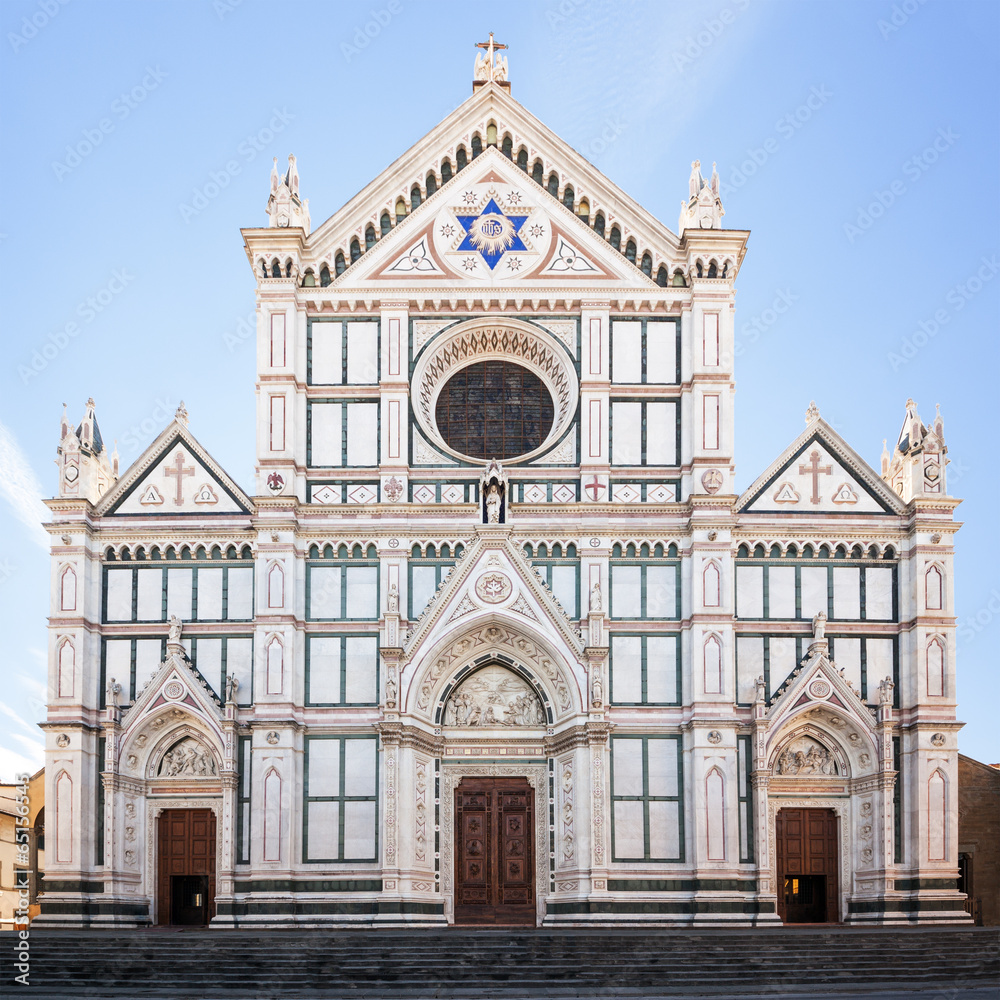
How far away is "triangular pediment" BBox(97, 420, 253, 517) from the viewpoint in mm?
32438

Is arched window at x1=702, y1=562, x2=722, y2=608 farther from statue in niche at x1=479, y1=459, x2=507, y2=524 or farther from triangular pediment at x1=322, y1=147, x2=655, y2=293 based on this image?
triangular pediment at x1=322, y1=147, x2=655, y2=293

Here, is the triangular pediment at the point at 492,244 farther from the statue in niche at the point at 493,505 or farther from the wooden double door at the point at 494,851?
the wooden double door at the point at 494,851

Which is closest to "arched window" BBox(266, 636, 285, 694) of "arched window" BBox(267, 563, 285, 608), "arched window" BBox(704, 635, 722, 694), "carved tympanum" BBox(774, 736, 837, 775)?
"arched window" BBox(267, 563, 285, 608)

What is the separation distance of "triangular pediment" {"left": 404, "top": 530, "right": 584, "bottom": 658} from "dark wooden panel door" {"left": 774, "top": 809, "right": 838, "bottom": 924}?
6351mm

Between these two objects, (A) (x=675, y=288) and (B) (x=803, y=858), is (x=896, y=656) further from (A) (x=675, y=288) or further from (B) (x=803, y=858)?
(A) (x=675, y=288)

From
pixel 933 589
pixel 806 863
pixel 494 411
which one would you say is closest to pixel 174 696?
pixel 494 411

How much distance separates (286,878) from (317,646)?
5.18 metres

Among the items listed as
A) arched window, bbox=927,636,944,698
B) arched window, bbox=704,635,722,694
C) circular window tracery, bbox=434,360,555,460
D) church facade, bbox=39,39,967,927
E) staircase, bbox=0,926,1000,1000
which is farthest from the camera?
circular window tracery, bbox=434,360,555,460

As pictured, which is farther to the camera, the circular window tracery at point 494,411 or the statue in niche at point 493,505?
the circular window tracery at point 494,411

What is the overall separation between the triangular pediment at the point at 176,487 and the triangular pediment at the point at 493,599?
5037mm

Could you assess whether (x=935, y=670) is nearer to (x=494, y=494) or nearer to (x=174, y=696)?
(x=494, y=494)

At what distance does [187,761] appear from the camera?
105 ft

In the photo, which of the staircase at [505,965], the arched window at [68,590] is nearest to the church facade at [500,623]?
the arched window at [68,590]

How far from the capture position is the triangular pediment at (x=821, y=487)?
3253 centimetres
